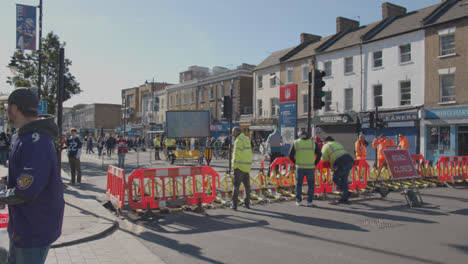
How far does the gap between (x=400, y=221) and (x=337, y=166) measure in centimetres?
229

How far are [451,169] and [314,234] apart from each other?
32.3ft

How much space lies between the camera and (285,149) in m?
14.4

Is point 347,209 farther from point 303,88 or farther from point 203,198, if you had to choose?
point 303,88

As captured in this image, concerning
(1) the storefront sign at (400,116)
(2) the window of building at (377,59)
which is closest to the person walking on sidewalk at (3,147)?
(1) the storefront sign at (400,116)

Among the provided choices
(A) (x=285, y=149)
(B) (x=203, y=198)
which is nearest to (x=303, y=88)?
(A) (x=285, y=149)

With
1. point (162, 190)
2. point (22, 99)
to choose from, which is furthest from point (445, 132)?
point (22, 99)

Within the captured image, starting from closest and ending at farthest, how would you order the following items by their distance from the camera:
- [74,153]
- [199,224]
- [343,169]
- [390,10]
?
[199,224], [343,169], [74,153], [390,10]

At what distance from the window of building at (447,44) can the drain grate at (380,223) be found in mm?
19847

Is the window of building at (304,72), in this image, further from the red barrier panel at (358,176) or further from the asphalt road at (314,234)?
the asphalt road at (314,234)

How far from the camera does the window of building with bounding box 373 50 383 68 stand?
2742cm

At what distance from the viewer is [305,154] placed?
29.1 feet

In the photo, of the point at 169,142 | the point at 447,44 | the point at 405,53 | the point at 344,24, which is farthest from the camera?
the point at 344,24

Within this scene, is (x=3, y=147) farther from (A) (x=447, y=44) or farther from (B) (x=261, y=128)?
(A) (x=447, y=44)

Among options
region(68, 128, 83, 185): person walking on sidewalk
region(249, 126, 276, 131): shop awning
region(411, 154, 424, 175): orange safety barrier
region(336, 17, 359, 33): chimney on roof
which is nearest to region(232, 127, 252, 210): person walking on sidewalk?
region(68, 128, 83, 185): person walking on sidewalk
